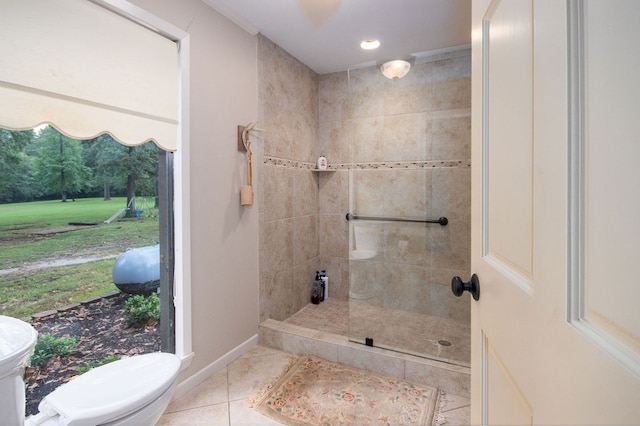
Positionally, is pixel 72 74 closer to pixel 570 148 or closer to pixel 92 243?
pixel 92 243

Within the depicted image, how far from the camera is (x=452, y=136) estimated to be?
2455 millimetres

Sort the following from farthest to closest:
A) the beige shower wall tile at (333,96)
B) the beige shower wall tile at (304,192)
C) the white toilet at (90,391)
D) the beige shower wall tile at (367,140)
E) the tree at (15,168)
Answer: the beige shower wall tile at (333,96) → the beige shower wall tile at (304,192) → the beige shower wall tile at (367,140) → the tree at (15,168) → the white toilet at (90,391)

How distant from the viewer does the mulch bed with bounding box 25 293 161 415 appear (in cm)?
128

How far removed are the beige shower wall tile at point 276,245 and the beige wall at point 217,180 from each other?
12 centimetres

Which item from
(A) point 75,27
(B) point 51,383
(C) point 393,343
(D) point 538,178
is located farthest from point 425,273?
(A) point 75,27

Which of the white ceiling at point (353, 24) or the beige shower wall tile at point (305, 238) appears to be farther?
the beige shower wall tile at point (305, 238)

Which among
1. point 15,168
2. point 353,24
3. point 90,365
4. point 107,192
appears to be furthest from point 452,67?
point 90,365

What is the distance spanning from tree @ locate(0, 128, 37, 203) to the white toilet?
48 cm

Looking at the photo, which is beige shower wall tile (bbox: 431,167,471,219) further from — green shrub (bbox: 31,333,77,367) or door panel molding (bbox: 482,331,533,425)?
green shrub (bbox: 31,333,77,367)

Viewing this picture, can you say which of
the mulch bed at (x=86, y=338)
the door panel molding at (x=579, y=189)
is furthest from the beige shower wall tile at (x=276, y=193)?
the door panel molding at (x=579, y=189)

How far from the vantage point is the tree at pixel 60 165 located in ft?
4.15

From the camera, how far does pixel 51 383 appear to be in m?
1.31

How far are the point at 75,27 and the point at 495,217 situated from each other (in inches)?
67.8

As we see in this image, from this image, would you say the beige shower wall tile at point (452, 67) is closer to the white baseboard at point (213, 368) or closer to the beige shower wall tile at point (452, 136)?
the beige shower wall tile at point (452, 136)
